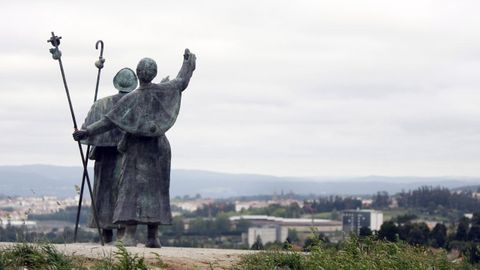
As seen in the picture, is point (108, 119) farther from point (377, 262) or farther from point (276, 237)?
point (276, 237)

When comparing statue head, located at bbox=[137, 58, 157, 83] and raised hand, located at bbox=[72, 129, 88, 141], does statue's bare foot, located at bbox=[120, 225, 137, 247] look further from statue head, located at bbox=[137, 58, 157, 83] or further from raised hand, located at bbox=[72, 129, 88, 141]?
statue head, located at bbox=[137, 58, 157, 83]

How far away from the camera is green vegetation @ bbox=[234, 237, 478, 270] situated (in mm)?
18578

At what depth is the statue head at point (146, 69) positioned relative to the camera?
21797 mm

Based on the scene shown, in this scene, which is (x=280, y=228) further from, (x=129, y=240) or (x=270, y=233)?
(x=129, y=240)

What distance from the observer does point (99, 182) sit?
22.9 m

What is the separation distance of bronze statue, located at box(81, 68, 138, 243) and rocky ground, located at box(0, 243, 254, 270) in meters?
1.65

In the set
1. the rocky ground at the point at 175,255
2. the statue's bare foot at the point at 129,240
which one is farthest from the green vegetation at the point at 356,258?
the statue's bare foot at the point at 129,240

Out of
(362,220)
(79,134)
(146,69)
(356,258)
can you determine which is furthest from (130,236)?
(362,220)

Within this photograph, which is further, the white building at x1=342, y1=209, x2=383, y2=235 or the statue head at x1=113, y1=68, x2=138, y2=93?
the white building at x1=342, y1=209, x2=383, y2=235

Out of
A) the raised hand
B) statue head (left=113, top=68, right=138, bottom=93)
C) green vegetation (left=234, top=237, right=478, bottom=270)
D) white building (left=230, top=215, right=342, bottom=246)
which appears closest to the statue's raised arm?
statue head (left=113, top=68, right=138, bottom=93)

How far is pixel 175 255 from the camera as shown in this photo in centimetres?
1988

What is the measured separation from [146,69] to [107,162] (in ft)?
6.59

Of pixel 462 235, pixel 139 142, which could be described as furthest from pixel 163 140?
pixel 462 235

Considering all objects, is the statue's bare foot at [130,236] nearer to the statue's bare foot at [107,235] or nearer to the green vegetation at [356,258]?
the statue's bare foot at [107,235]
